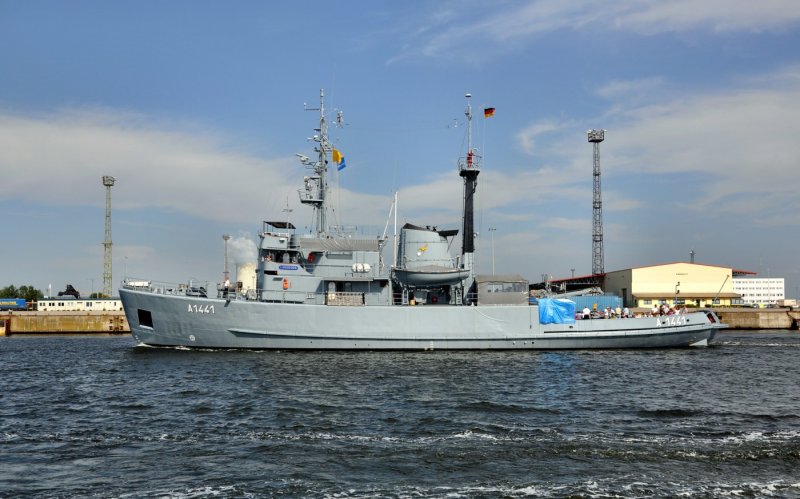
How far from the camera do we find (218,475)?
10.1 meters

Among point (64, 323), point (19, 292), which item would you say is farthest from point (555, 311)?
point (19, 292)

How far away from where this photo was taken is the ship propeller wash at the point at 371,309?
2759 cm

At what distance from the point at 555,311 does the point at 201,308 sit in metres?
16.6

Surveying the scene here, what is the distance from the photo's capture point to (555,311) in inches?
1148

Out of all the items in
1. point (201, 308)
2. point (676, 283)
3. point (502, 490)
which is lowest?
point (502, 490)

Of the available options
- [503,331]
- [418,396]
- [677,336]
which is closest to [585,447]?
[418,396]

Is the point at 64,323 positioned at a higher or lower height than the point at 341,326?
lower

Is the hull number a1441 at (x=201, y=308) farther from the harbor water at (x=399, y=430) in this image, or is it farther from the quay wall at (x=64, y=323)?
the quay wall at (x=64, y=323)

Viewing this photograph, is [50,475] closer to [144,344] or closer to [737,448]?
[737,448]

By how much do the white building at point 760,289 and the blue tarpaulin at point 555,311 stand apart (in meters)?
64.0

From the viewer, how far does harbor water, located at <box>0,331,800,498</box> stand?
976 centimetres

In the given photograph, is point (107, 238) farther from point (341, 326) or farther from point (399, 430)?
point (399, 430)

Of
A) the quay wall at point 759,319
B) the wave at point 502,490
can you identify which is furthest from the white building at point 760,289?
the wave at point 502,490

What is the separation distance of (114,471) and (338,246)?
20.2m
